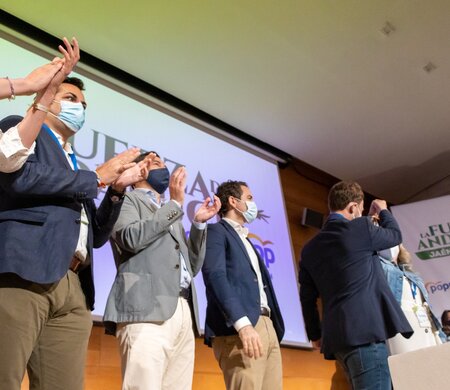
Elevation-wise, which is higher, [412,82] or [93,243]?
[412,82]

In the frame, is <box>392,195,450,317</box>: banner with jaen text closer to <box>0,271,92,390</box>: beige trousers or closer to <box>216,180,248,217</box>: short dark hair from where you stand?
<box>216,180,248,217</box>: short dark hair

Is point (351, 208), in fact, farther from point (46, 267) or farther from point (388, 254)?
point (46, 267)

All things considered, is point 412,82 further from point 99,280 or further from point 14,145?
point 14,145

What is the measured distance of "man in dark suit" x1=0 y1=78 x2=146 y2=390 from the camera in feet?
4.31

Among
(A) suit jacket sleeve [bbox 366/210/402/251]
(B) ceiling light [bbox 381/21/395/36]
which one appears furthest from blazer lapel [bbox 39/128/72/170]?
(B) ceiling light [bbox 381/21/395/36]

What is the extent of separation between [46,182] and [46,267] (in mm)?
215

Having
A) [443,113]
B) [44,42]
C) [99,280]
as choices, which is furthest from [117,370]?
[443,113]

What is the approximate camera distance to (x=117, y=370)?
2.74m

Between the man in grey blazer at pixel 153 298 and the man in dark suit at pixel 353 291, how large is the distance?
0.65 meters

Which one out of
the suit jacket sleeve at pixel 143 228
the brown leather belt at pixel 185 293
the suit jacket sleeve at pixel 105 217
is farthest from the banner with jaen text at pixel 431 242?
the suit jacket sleeve at pixel 105 217

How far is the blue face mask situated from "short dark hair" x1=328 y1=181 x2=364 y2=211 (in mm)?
1315

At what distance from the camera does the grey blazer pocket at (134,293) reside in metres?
1.67

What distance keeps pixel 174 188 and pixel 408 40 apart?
233cm

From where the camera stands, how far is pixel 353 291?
2.23 meters
